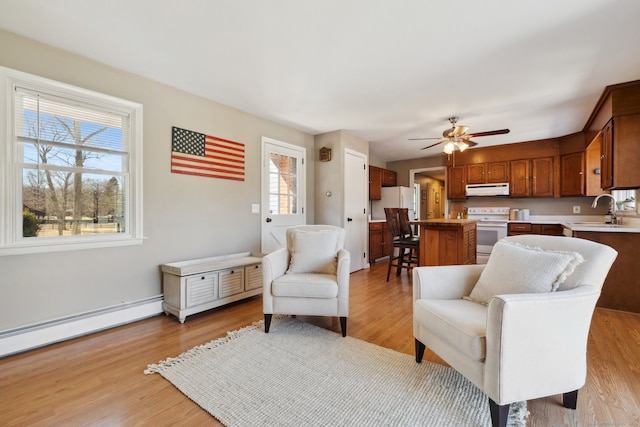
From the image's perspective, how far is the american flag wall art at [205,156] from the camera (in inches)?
123

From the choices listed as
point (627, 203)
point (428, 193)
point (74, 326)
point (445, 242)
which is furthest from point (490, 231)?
point (74, 326)

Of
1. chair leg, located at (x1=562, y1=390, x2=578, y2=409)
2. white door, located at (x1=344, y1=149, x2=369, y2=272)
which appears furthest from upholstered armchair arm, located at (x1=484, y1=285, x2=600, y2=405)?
white door, located at (x1=344, y1=149, x2=369, y2=272)

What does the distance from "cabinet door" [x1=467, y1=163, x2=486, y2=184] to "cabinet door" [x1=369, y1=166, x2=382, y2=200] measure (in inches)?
73.3

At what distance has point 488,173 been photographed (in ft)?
19.4

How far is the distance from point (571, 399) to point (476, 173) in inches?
207

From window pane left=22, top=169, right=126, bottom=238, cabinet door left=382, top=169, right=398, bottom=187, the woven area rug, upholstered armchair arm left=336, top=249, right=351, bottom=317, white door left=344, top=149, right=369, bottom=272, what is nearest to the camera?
the woven area rug

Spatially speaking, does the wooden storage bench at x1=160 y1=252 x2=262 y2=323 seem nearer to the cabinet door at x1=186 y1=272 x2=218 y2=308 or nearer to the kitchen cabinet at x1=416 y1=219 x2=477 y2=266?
the cabinet door at x1=186 y1=272 x2=218 y2=308

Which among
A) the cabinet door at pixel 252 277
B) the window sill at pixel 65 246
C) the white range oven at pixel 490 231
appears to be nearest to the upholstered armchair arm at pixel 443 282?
the cabinet door at pixel 252 277

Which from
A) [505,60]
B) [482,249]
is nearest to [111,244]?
[505,60]

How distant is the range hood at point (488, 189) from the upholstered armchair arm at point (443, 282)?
450 centimetres

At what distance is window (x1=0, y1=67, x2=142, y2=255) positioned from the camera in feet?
7.14

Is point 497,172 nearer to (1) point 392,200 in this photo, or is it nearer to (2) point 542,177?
(2) point 542,177

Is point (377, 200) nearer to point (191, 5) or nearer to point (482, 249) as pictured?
point (482, 249)

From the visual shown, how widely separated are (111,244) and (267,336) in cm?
167
